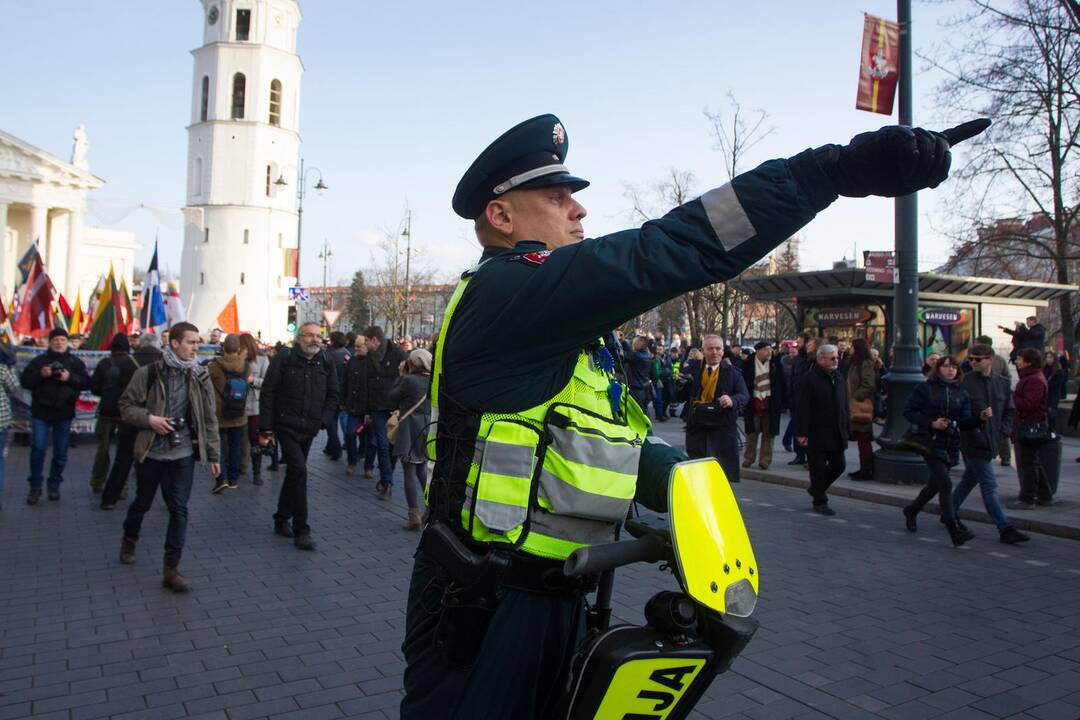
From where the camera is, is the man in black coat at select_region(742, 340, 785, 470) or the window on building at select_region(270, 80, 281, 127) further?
the window on building at select_region(270, 80, 281, 127)

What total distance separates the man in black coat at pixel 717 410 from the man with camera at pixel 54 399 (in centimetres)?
732

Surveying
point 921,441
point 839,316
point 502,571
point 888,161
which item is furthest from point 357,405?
point 839,316

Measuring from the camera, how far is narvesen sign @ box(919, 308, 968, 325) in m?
21.6

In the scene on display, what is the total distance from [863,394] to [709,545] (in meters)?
11.3

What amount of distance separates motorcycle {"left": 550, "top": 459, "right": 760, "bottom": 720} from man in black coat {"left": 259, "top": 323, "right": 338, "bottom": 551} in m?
6.64

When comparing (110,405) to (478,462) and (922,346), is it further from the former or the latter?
(922,346)

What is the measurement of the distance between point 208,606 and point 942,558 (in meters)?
6.15

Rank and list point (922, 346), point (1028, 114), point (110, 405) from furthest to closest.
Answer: point (922, 346) < point (1028, 114) < point (110, 405)

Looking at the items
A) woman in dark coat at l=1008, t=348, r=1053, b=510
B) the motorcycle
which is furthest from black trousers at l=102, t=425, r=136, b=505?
woman in dark coat at l=1008, t=348, r=1053, b=510

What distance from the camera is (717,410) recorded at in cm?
972

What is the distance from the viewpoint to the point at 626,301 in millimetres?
1564

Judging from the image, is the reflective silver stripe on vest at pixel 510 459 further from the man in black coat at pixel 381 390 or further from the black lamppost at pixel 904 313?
the black lamppost at pixel 904 313

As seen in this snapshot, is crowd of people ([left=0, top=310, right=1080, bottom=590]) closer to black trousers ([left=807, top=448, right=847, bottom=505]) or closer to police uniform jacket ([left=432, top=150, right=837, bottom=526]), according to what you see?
black trousers ([left=807, top=448, right=847, bottom=505])

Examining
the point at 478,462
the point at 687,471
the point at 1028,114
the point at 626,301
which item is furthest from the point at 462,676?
the point at 1028,114
